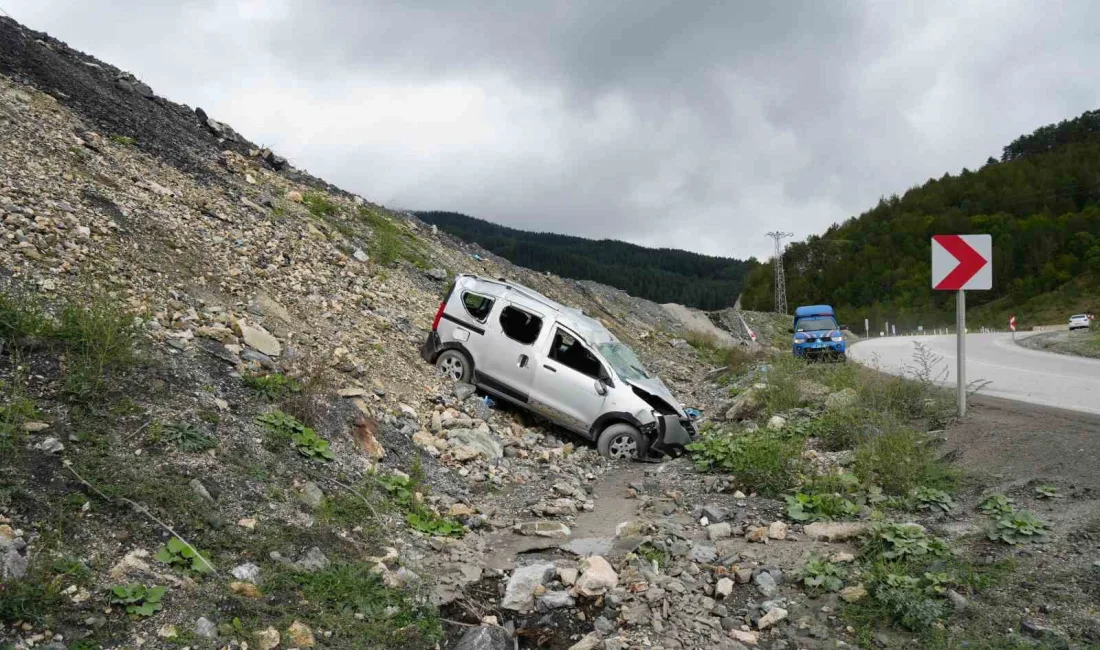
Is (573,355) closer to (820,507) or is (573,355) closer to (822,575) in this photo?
(820,507)

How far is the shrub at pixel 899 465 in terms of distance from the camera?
6738mm

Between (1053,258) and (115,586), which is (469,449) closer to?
(115,586)

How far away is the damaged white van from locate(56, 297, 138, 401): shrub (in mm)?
4720

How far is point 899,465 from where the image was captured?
6.91m

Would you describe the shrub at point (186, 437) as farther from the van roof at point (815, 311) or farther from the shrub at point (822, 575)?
the van roof at point (815, 311)

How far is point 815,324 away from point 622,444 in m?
13.3

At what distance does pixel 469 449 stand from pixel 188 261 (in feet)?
15.9

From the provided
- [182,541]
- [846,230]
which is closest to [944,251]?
[182,541]

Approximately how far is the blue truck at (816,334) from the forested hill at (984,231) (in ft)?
152

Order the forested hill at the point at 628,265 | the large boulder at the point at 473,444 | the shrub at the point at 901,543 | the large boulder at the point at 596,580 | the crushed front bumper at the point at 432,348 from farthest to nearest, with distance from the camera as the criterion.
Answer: the forested hill at the point at 628,265
the crushed front bumper at the point at 432,348
the large boulder at the point at 473,444
the shrub at the point at 901,543
the large boulder at the point at 596,580

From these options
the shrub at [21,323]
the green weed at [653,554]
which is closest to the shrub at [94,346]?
the shrub at [21,323]

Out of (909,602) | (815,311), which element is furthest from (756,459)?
(815,311)

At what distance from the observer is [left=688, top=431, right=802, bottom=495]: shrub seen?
7352 mm

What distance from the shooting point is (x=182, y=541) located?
174 inches
